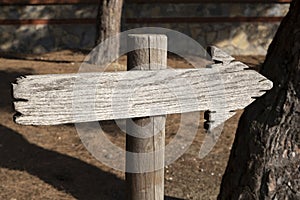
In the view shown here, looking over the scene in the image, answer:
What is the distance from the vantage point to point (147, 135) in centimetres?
252

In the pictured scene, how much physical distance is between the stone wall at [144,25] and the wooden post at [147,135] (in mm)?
9592

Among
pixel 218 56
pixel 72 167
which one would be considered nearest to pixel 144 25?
pixel 72 167

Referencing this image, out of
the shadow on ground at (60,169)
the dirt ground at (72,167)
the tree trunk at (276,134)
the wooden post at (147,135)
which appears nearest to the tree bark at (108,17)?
the dirt ground at (72,167)

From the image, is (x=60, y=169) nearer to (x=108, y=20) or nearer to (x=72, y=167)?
(x=72, y=167)

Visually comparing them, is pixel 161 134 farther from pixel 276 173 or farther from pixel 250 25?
pixel 250 25

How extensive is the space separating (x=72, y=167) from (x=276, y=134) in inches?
134

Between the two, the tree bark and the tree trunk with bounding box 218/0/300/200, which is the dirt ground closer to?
the tree trunk with bounding box 218/0/300/200

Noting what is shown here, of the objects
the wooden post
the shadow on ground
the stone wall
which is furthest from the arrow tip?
the stone wall

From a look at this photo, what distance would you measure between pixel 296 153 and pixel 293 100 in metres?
0.29

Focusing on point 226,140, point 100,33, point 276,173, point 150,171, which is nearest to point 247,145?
point 276,173

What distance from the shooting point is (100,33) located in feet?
33.0

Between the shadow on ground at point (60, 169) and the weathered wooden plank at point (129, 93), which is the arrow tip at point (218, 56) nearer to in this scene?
the weathered wooden plank at point (129, 93)

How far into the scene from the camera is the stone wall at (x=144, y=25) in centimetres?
1193

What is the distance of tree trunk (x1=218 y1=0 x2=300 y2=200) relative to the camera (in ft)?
10.6
